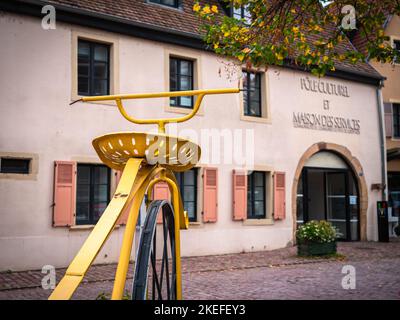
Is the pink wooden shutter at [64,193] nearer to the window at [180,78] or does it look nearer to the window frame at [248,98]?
the window at [180,78]

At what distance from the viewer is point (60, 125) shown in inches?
412

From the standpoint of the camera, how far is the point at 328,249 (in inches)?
479

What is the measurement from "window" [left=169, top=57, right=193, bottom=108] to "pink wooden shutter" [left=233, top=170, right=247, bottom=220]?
92.8 inches

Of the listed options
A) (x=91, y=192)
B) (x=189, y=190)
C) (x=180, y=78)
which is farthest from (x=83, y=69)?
(x=189, y=190)

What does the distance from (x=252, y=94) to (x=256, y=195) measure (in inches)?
118

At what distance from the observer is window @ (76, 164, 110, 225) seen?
1079cm

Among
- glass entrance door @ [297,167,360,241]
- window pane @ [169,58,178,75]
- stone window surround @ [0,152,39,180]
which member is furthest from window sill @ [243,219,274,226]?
stone window surround @ [0,152,39,180]

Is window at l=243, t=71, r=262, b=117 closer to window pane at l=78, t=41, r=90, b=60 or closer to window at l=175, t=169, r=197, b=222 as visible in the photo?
window at l=175, t=169, r=197, b=222

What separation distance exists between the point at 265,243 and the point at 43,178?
21.9 ft

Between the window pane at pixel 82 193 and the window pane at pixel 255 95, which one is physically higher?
the window pane at pixel 255 95

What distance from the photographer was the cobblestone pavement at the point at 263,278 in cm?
719
